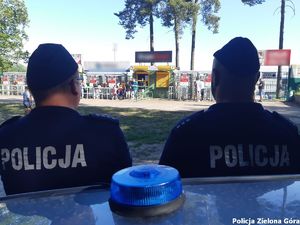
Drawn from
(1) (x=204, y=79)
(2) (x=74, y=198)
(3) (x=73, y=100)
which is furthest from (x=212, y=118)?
(1) (x=204, y=79)

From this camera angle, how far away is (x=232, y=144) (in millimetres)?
1911

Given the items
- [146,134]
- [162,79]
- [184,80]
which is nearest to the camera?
[146,134]

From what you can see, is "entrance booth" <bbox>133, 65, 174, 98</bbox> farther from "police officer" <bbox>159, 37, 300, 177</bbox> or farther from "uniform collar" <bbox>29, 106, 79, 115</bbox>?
"uniform collar" <bbox>29, 106, 79, 115</bbox>

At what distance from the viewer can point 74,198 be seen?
1.29m

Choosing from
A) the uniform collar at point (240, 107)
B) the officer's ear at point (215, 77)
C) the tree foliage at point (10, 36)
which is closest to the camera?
the uniform collar at point (240, 107)

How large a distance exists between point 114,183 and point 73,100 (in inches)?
38.7

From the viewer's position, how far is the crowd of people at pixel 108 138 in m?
1.85

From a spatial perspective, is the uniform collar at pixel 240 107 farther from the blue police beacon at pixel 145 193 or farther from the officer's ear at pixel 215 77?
the blue police beacon at pixel 145 193

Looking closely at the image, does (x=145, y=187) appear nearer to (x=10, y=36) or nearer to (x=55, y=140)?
(x=55, y=140)

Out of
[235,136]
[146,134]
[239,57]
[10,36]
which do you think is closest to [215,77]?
[239,57]

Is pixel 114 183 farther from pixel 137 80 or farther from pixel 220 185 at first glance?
pixel 137 80

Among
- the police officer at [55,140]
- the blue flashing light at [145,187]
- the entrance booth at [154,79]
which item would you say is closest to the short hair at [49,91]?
the police officer at [55,140]

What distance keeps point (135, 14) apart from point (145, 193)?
34.5 m

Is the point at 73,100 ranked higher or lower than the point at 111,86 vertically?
higher
